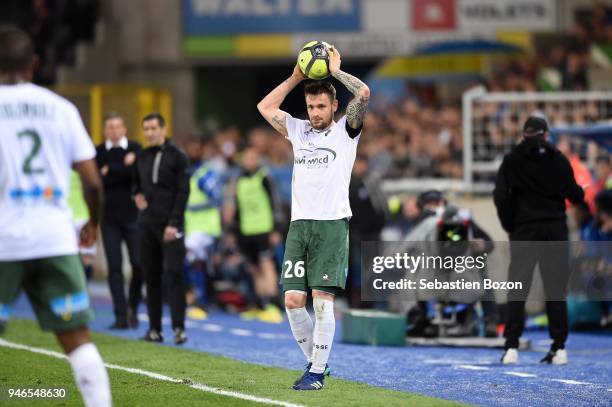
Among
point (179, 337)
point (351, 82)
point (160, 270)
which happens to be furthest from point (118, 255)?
point (351, 82)

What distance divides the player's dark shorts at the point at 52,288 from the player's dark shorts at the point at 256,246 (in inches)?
502

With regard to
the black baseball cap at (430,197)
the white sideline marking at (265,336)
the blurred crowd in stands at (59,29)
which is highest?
the blurred crowd in stands at (59,29)

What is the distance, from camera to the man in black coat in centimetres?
1639

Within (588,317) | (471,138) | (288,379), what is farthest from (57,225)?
(471,138)

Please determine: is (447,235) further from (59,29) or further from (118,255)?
(59,29)

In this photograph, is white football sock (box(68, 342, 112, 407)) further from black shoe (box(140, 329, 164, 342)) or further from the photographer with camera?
the photographer with camera

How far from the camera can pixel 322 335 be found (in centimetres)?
1047

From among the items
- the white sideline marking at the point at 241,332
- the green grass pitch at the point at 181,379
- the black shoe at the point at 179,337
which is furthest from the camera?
the white sideline marking at the point at 241,332

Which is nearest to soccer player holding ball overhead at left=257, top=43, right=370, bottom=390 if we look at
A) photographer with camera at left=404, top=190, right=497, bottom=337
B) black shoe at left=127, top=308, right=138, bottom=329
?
photographer with camera at left=404, top=190, right=497, bottom=337

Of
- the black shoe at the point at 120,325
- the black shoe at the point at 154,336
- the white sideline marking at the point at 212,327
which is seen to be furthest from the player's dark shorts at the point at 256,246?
the black shoe at the point at 154,336

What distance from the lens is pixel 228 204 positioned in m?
22.9

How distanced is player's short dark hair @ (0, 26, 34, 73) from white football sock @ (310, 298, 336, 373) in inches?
136

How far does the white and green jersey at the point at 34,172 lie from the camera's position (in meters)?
7.66

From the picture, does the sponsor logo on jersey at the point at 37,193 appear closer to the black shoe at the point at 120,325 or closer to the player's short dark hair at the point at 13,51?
the player's short dark hair at the point at 13,51
